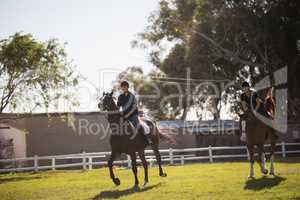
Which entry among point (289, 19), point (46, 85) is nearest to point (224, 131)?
point (289, 19)

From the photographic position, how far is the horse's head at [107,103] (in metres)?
14.5

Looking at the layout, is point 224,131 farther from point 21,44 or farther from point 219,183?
point 219,183

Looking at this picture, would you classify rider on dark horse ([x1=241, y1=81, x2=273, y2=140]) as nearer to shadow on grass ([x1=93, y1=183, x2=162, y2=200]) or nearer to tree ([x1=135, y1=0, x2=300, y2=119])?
shadow on grass ([x1=93, y1=183, x2=162, y2=200])

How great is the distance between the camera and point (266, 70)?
43.6 m

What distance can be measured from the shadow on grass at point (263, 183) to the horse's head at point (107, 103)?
4.75 m

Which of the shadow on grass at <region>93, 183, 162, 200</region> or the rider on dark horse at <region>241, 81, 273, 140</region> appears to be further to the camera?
the rider on dark horse at <region>241, 81, 273, 140</region>

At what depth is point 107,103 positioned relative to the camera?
47.5ft

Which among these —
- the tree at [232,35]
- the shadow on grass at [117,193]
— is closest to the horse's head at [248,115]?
the shadow on grass at [117,193]

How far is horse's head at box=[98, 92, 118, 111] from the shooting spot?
1446 cm

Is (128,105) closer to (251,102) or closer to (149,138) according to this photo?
(149,138)

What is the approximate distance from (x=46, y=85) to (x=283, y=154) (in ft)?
58.2

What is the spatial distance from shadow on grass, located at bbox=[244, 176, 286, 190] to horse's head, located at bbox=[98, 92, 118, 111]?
15.6 ft

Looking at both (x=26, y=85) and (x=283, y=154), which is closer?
(x=26, y=85)

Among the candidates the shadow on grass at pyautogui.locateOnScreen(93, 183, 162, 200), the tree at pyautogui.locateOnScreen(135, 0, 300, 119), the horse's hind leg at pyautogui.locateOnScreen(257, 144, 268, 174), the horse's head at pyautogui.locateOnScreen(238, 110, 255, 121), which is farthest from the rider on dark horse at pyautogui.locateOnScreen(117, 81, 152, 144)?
the tree at pyautogui.locateOnScreen(135, 0, 300, 119)
